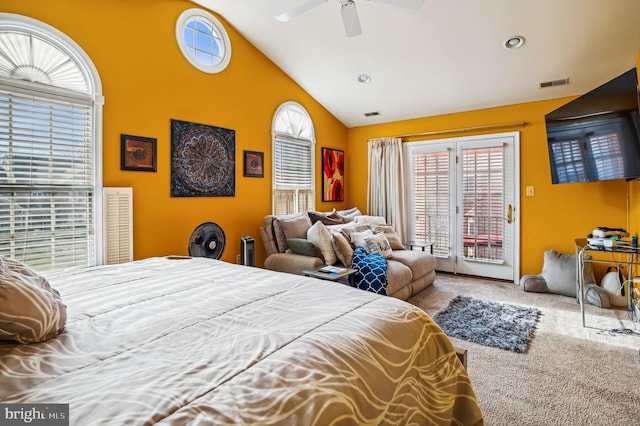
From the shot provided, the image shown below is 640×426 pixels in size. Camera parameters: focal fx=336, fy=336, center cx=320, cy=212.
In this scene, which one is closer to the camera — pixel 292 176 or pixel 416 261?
pixel 416 261

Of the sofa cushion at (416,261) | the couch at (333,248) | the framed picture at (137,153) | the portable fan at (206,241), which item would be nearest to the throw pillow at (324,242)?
the couch at (333,248)

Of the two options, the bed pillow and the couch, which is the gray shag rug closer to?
the couch

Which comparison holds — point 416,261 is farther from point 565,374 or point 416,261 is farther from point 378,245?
point 565,374

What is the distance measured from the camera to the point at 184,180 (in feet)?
11.3

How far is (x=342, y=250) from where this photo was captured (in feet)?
11.8

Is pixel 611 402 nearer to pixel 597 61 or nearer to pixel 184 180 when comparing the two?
pixel 597 61

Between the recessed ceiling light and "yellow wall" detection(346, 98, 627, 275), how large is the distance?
1.19 meters

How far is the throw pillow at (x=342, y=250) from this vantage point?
358cm

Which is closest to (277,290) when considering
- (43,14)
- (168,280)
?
(168,280)

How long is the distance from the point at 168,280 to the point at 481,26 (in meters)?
3.63

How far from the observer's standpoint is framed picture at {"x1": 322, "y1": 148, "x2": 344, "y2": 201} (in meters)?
5.38

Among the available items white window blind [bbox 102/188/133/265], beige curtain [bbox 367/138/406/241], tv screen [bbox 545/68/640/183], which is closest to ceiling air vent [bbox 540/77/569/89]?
tv screen [bbox 545/68/640/183]

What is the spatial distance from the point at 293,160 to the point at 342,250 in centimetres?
181

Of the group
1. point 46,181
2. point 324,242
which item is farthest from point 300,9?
point 46,181
